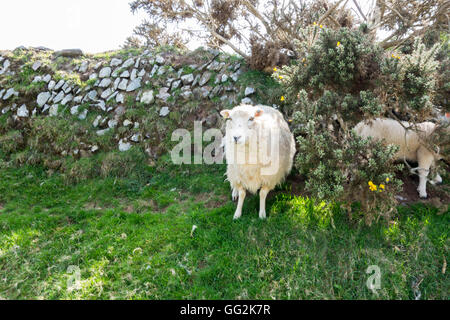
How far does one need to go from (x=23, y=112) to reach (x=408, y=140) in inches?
415

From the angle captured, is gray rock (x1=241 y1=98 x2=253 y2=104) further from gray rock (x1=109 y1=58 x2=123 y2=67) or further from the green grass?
gray rock (x1=109 y1=58 x2=123 y2=67)

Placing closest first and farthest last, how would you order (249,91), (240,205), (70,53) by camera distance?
1. (240,205)
2. (249,91)
3. (70,53)

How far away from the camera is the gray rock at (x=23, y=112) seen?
8039 mm

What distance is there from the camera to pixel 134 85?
8039 mm

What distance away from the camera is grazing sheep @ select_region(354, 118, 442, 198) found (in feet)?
15.1

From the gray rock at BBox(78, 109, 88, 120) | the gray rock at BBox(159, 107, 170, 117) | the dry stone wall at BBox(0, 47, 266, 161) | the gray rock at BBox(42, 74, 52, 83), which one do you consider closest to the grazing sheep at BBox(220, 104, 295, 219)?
the dry stone wall at BBox(0, 47, 266, 161)

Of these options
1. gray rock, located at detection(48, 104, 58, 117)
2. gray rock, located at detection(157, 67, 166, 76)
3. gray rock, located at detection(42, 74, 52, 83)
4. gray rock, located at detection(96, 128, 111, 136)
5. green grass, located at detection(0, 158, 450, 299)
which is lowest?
green grass, located at detection(0, 158, 450, 299)

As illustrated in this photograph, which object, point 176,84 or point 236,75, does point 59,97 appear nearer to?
point 176,84

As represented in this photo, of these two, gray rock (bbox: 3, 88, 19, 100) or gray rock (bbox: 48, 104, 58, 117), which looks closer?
gray rock (bbox: 48, 104, 58, 117)

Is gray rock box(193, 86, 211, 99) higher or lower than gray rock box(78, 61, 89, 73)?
lower

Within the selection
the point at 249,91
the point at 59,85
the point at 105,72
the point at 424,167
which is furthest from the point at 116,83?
the point at 424,167

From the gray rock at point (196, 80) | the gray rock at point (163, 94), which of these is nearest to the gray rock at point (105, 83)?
the gray rock at point (163, 94)
